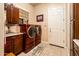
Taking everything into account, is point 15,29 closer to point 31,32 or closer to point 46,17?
point 31,32

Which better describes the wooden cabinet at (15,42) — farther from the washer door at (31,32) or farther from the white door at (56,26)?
the white door at (56,26)

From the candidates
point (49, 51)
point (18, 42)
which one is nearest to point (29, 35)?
point (18, 42)

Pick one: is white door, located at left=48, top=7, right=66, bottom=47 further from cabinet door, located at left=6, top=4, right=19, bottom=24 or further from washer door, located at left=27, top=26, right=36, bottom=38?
cabinet door, located at left=6, top=4, right=19, bottom=24

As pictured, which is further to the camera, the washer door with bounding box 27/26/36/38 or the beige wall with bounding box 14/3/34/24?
the washer door with bounding box 27/26/36/38

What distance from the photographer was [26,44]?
2.57m

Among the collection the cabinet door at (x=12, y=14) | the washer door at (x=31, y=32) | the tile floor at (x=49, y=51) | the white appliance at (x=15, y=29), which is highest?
the cabinet door at (x=12, y=14)

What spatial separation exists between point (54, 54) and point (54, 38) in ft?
0.88

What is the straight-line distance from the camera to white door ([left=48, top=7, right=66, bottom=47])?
182cm

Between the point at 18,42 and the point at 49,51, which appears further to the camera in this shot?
the point at 18,42

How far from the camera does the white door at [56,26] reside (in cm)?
182

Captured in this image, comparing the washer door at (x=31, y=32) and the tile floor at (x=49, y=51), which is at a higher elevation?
the washer door at (x=31, y=32)

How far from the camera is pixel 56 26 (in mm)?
1837

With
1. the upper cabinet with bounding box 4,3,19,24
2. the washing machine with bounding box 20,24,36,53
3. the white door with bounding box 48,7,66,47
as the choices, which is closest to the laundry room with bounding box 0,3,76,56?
the white door with bounding box 48,7,66,47

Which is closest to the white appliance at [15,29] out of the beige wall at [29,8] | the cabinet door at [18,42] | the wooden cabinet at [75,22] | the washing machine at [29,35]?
the washing machine at [29,35]
